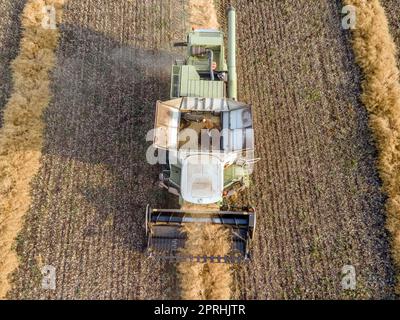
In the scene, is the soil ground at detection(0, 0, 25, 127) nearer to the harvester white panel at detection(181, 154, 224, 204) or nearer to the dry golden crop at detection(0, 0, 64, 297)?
the dry golden crop at detection(0, 0, 64, 297)

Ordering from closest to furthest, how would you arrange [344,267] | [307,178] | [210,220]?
[210,220] → [344,267] → [307,178]

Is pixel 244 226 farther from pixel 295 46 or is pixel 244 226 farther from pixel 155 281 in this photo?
pixel 295 46

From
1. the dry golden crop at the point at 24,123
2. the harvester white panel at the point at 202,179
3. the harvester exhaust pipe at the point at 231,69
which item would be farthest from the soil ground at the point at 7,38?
the harvester exhaust pipe at the point at 231,69

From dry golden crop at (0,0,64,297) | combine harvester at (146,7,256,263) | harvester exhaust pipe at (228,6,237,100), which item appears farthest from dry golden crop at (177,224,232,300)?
dry golden crop at (0,0,64,297)

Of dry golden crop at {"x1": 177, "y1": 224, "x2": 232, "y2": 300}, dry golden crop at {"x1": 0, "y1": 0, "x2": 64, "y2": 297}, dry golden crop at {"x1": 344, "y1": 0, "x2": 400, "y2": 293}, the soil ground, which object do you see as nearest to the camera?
dry golden crop at {"x1": 177, "y1": 224, "x2": 232, "y2": 300}

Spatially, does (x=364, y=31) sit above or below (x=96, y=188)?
above

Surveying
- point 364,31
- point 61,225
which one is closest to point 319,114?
point 364,31

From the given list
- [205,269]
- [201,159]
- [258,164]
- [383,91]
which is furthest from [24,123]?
[383,91]

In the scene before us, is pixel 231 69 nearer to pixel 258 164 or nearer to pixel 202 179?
pixel 258 164
